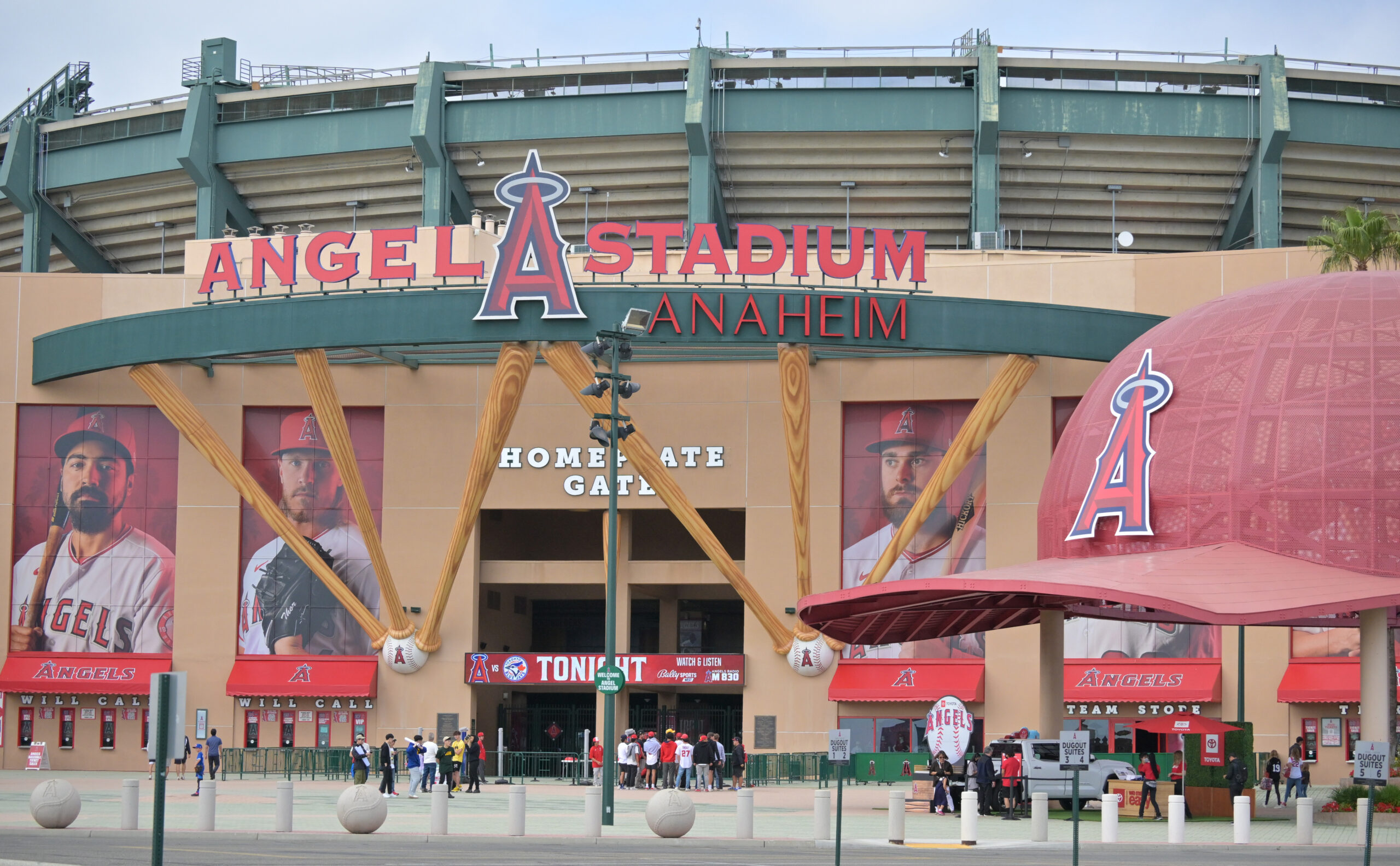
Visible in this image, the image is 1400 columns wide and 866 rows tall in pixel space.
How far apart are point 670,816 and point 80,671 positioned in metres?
31.3

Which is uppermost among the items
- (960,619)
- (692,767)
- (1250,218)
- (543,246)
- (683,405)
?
(1250,218)

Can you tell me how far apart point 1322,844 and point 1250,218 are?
33488 millimetres

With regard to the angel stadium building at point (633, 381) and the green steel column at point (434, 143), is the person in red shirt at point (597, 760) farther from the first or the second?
the green steel column at point (434, 143)

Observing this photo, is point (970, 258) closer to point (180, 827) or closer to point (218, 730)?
point (218, 730)

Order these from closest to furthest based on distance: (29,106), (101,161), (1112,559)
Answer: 1. (1112,559)
2. (101,161)
3. (29,106)

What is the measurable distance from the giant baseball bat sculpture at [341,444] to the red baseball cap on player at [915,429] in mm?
14670

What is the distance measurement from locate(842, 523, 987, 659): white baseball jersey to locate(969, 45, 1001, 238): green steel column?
11014mm

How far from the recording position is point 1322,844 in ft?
89.7

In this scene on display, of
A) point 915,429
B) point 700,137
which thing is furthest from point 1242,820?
point 700,137

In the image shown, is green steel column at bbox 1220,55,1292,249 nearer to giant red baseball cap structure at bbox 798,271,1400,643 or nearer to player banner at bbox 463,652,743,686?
giant red baseball cap structure at bbox 798,271,1400,643

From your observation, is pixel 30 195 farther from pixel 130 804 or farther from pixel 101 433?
pixel 130 804

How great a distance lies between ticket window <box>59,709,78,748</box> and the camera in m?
51.8

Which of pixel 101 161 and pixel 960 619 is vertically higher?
pixel 101 161

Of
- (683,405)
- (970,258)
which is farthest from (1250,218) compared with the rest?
(683,405)
